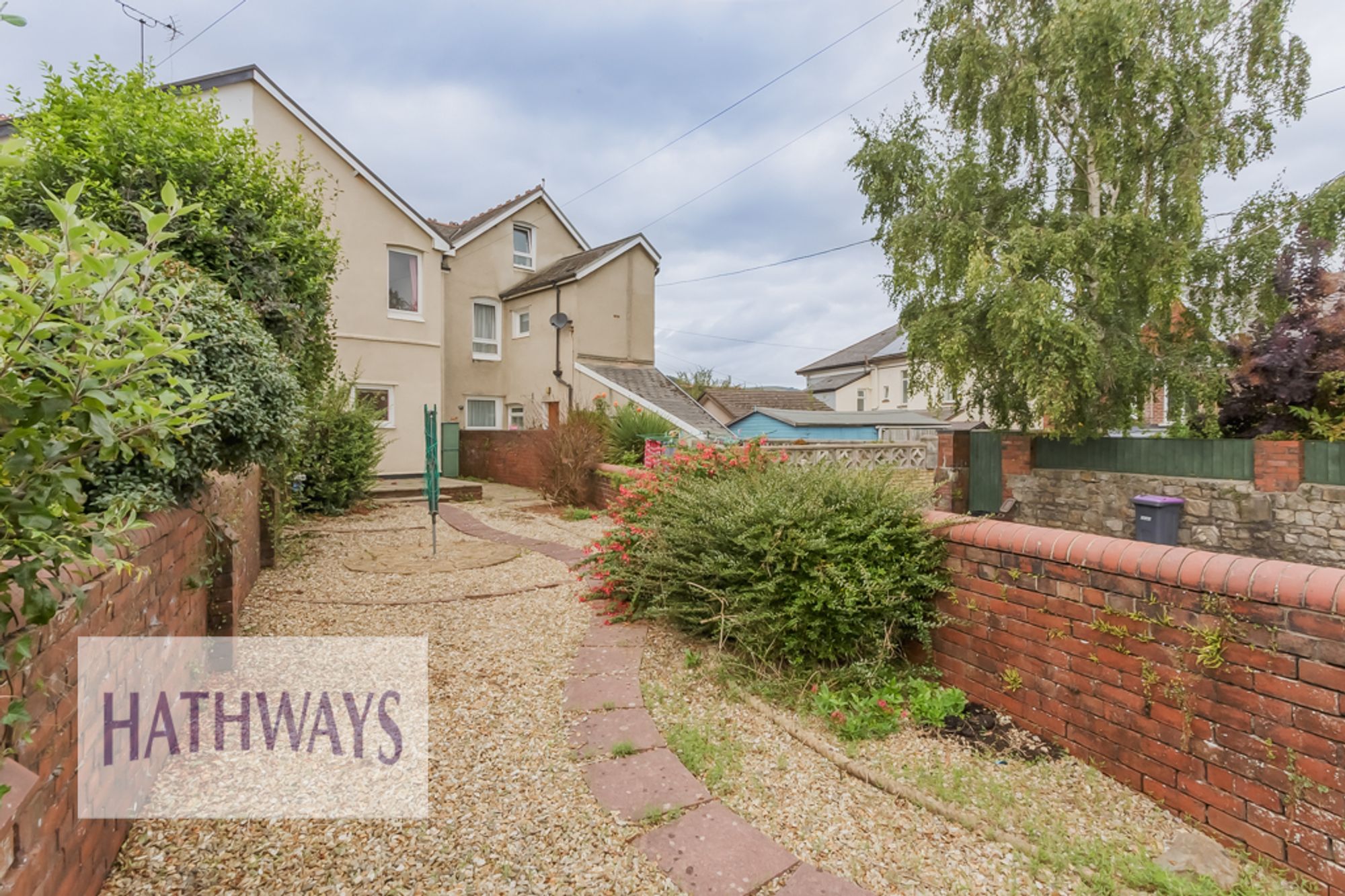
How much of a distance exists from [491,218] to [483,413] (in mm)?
5443

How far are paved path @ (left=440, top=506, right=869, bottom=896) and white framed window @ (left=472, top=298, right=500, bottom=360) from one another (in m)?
15.0

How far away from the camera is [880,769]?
2816 millimetres

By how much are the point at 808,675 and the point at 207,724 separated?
10.0 ft

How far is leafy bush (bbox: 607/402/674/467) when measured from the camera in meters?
10.7

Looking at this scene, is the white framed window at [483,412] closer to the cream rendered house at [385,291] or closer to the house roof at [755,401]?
the cream rendered house at [385,291]

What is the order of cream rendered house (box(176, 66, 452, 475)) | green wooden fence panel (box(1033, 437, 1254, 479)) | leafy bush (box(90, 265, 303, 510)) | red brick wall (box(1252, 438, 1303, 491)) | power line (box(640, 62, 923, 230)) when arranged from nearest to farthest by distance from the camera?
leafy bush (box(90, 265, 303, 510))
red brick wall (box(1252, 438, 1303, 491))
green wooden fence panel (box(1033, 437, 1254, 479))
power line (box(640, 62, 923, 230))
cream rendered house (box(176, 66, 452, 475))

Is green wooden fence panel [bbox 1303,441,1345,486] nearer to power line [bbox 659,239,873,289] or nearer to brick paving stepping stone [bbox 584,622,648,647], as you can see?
power line [bbox 659,239,873,289]

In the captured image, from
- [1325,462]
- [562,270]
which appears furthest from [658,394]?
[1325,462]

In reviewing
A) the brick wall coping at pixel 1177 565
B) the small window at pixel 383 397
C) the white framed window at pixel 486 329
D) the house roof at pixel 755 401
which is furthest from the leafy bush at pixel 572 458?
the house roof at pixel 755 401

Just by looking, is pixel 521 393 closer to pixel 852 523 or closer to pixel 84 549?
pixel 852 523

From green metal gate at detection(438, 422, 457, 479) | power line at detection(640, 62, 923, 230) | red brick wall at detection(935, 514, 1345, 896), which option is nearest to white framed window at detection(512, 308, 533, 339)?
green metal gate at detection(438, 422, 457, 479)

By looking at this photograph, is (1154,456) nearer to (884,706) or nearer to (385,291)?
(884,706)

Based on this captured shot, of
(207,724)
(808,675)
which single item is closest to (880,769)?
(808,675)

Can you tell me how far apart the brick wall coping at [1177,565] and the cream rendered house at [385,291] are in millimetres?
11872
